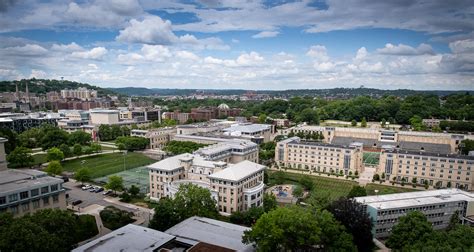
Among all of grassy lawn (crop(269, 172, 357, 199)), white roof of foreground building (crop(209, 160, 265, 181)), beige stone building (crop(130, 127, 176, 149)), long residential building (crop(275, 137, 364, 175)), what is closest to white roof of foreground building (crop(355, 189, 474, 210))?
grassy lawn (crop(269, 172, 357, 199))

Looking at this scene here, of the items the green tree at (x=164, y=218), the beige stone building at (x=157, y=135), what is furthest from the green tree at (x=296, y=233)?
the beige stone building at (x=157, y=135)

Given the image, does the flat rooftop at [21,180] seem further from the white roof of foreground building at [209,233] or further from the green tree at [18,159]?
the green tree at [18,159]

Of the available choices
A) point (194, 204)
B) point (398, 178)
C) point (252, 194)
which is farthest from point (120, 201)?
point (398, 178)

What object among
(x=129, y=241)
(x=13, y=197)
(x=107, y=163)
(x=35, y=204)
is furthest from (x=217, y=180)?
(x=107, y=163)

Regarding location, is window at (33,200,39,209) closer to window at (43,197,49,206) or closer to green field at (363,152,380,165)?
window at (43,197,49,206)

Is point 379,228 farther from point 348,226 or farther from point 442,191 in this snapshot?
point 442,191

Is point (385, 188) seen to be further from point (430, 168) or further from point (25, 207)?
point (25, 207)
